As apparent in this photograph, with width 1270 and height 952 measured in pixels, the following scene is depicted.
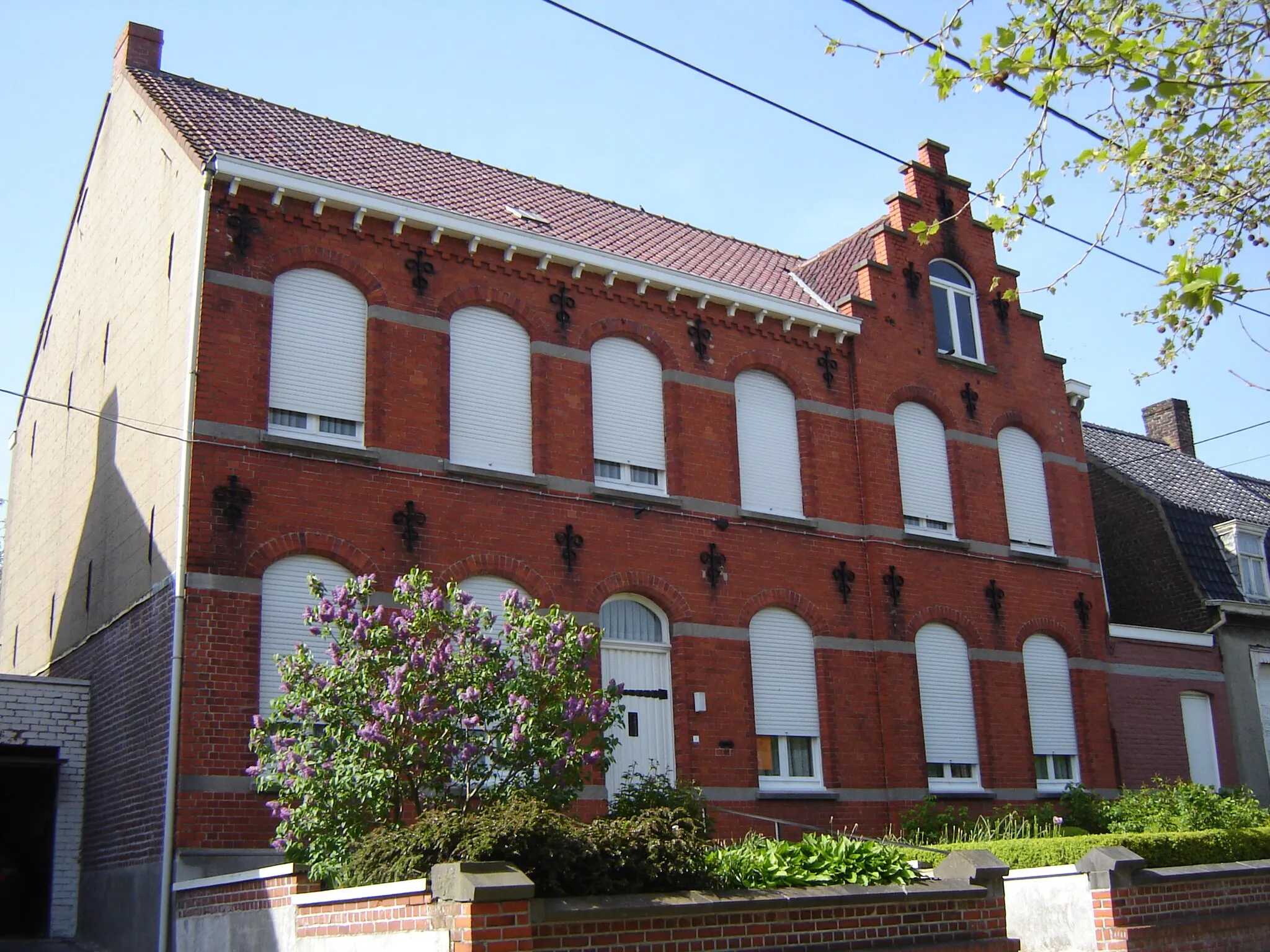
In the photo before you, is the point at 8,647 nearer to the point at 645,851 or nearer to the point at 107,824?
the point at 107,824

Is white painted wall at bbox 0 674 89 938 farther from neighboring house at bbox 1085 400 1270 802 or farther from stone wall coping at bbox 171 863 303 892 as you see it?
neighboring house at bbox 1085 400 1270 802

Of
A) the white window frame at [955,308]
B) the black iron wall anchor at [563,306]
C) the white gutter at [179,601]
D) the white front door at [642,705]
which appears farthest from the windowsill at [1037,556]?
the white gutter at [179,601]

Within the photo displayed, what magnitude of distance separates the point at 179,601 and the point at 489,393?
5.35m

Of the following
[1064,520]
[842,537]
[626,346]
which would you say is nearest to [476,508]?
[626,346]

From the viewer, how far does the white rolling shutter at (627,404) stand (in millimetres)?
19484

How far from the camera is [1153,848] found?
1501cm

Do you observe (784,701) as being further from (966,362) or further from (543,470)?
(966,362)

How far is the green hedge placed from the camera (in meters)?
15.1

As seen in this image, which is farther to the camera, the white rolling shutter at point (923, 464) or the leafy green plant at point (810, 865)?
the white rolling shutter at point (923, 464)

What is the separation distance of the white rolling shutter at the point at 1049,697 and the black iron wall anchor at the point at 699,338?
7699 millimetres

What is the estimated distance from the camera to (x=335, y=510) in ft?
54.1

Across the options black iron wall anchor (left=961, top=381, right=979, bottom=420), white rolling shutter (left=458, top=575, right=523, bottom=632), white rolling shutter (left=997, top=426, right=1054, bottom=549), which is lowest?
white rolling shutter (left=458, top=575, right=523, bottom=632)

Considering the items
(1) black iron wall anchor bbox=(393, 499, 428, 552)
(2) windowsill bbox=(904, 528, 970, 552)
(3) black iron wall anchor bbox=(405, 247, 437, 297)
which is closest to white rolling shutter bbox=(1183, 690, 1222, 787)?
(2) windowsill bbox=(904, 528, 970, 552)

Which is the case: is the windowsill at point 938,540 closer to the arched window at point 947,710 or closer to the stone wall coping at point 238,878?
the arched window at point 947,710
